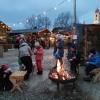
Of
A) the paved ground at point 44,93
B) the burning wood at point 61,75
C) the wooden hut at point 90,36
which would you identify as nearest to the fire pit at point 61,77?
the burning wood at point 61,75

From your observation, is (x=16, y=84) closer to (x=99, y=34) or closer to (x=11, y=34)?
(x=99, y=34)

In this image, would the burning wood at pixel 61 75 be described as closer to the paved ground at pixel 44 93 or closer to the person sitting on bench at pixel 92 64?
the paved ground at pixel 44 93

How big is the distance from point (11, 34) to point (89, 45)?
47727 mm

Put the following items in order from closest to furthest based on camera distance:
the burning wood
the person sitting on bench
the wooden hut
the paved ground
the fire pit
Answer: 1. the paved ground
2. the fire pit
3. the burning wood
4. the person sitting on bench
5. the wooden hut

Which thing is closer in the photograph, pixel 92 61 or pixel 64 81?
pixel 64 81

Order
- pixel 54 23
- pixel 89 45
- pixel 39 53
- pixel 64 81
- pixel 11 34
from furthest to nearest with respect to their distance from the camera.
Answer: pixel 54 23 → pixel 11 34 → pixel 89 45 → pixel 39 53 → pixel 64 81

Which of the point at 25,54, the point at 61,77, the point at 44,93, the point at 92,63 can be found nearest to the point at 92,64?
the point at 92,63

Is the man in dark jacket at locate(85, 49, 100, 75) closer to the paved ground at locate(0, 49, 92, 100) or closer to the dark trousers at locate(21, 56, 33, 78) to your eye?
the paved ground at locate(0, 49, 92, 100)

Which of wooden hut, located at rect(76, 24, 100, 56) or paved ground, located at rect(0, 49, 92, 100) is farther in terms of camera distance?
wooden hut, located at rect(76, 24, 100, 56)

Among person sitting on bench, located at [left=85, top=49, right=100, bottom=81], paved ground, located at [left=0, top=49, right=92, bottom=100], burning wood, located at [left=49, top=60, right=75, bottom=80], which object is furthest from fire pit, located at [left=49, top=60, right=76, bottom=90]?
person sitting on bench, located at [left=85, top=49, right=100, bottom=81]

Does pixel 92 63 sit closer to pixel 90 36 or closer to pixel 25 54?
pixel 25 54

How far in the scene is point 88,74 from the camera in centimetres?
1697

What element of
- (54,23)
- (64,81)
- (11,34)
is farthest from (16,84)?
(54,23)

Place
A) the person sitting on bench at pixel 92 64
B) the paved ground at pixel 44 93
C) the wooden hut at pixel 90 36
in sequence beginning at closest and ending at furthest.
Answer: the paved ground at pixel 44 93
the person sitting on bench at pixel 92 64
the wooden hut at pixel 90 36
